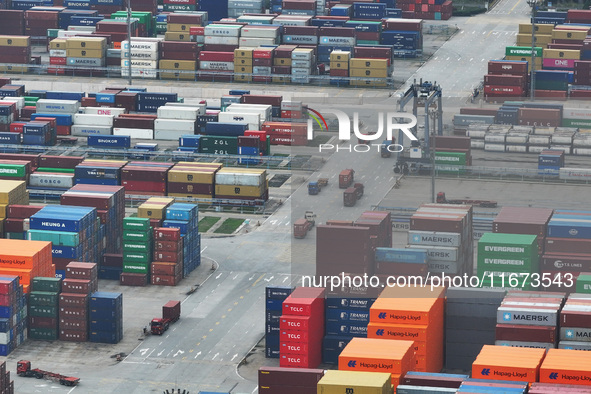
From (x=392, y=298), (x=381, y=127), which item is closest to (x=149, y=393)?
(x=392, y=298)

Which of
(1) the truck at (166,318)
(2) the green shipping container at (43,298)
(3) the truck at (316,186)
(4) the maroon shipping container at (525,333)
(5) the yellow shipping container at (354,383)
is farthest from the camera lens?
(3) the truck at (316,186)

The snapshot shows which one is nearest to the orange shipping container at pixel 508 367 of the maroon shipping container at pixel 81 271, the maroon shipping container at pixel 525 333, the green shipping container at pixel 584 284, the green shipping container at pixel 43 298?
the maroon shipping container at pixel 525 333

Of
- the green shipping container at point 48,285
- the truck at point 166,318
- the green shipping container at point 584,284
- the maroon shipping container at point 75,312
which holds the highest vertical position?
the green shipping container at point 584,284

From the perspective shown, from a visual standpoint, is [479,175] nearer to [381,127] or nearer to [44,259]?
[381,127]

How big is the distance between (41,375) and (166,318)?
1627 centimetres

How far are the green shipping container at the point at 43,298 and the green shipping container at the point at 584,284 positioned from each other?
43318 mm

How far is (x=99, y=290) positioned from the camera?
7156 inches

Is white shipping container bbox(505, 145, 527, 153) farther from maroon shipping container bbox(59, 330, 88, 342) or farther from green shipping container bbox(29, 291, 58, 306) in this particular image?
green shipping container bbox(29, 291, 58, 306)

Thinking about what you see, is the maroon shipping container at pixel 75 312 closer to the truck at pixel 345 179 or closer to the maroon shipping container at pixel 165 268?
the maroon shipping container at pixel 165 268

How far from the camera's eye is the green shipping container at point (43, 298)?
168m

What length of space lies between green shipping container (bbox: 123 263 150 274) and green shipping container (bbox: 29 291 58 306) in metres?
16.2

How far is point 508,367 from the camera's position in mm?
Result: 141000

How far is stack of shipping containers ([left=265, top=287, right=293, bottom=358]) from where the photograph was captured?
534 ft

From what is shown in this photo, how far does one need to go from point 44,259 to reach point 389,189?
3036cm
